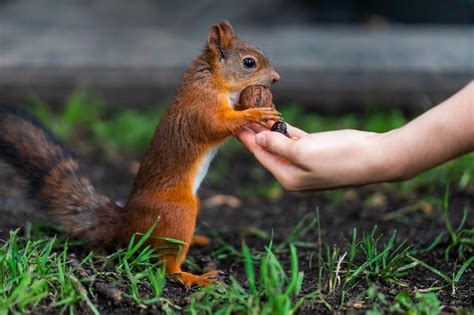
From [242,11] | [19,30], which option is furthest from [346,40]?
[19,30]

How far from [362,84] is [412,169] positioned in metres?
3.50

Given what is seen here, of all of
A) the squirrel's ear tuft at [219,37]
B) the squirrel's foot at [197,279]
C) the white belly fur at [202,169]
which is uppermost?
the squirrel's ear tuft at [219,37]

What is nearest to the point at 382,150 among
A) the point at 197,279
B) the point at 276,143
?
the point at 276,143

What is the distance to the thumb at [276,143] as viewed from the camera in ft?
9.49

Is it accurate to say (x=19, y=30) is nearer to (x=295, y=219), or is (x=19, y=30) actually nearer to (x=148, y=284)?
(x=295, y=219)

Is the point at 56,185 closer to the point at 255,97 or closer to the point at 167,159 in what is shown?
the point at 167,159

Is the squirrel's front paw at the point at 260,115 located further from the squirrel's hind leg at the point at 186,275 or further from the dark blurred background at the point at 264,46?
the dark blurred background at the point at 264,46

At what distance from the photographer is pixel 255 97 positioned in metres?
3.47

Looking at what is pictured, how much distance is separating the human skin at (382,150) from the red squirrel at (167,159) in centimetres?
48

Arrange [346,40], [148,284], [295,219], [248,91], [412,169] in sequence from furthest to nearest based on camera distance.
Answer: [346,40] < [295,219] < [248,91] < [148,284] < [412,169]

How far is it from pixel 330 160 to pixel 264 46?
163 inches

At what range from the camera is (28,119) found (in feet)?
11.9

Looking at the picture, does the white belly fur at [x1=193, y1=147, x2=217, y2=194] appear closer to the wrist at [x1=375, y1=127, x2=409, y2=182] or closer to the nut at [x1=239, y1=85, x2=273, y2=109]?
the nut at [x1=239, y1=85, x2=273, y2=109]

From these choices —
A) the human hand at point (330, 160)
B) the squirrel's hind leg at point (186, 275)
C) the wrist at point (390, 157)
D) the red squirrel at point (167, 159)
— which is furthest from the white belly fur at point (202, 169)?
the wrist at point (390, 157)
